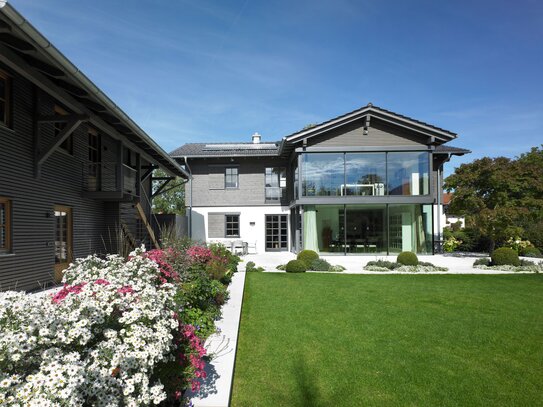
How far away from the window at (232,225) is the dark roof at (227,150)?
3.94m

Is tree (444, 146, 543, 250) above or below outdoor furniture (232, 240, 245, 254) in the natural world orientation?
above

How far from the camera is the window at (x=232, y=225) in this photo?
71.7 ft

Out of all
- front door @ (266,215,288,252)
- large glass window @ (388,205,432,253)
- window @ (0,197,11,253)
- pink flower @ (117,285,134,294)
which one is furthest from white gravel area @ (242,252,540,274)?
pink flower @ (117,285,134,294)

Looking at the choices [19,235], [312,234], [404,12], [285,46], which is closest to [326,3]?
[285,46]

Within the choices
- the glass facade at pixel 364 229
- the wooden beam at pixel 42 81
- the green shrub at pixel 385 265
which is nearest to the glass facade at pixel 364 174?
the glass facade at pixel 364 229

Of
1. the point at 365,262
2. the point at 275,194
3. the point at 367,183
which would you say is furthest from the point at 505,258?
the point at 275,194

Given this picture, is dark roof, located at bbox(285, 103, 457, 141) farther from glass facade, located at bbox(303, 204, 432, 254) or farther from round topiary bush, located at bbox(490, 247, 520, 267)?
round topiary bush, located at bbox(490, 247, 520, 267)

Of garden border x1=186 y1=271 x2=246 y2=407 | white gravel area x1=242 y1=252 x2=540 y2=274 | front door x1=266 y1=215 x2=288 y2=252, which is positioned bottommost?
white gravel area x1=242 y1=252 x2=540 y2=274

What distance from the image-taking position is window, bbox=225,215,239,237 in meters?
21.9

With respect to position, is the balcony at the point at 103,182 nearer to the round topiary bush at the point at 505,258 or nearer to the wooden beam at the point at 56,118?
the wooden beam at the point at 56,118

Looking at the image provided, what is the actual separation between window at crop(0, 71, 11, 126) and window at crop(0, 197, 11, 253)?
1.78 metres

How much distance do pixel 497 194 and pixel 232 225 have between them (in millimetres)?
14315

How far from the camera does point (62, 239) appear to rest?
395 inches

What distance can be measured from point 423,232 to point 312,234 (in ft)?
18.5
